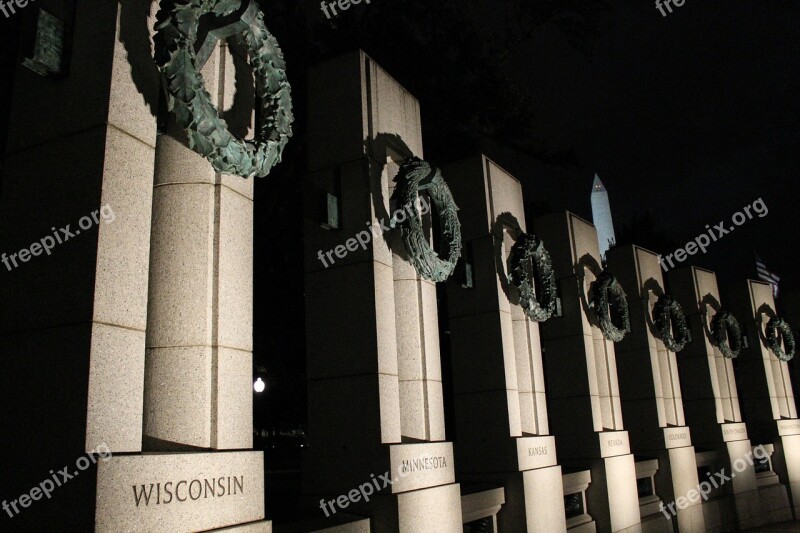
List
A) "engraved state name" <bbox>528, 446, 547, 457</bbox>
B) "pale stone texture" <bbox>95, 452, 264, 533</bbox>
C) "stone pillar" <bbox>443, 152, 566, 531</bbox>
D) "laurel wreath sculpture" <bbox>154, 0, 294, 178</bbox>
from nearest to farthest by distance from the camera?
"pale stone texture" <bbox>95, 452, 264, 533</bbox> < "laurel wreath sculpture" <bbox>154, 0, 294, 178</bbox> < "stone pillar" <bbox>443, 152, 566, 531</bbox> < "engraved state name" <bbox>528, 446, 547, 457</bbox>

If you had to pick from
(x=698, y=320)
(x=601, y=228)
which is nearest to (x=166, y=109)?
(x=698, y=320)

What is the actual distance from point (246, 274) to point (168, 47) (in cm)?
209

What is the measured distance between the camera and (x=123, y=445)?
4980 mm

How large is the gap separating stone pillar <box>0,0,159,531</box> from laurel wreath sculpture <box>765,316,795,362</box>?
2235cm

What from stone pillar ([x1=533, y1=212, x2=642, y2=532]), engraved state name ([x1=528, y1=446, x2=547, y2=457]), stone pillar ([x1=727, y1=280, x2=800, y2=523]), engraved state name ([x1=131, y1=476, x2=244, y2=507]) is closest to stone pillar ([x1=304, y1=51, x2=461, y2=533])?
engraved state name ([x1=528, y1=446, x2=547, y2=457])

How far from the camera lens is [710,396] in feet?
64.6

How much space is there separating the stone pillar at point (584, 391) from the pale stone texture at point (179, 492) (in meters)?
9.36

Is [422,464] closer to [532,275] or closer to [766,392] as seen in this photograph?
[532,275]

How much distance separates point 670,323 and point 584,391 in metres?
5.24

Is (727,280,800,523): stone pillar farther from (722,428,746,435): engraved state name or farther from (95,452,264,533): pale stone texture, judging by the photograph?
(95,452,264,533): pale stone texture

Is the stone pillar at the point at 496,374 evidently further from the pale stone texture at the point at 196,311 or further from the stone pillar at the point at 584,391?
the pale stone texture at the point at 196,311

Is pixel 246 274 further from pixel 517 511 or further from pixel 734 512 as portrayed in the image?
pixel 734 512

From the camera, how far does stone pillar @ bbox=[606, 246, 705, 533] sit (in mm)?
16562

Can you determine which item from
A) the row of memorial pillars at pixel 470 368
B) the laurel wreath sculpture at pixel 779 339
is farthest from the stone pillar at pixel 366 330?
the laurel wreath sculpture at pixel 779 339
